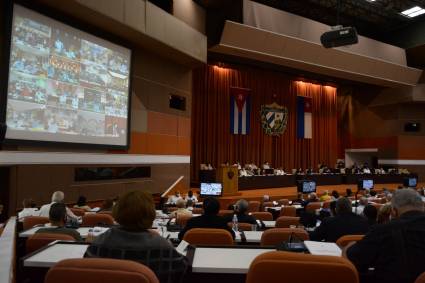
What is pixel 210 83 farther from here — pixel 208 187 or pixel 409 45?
pixel 409 45

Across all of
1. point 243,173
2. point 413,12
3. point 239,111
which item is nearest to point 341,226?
point 243,173

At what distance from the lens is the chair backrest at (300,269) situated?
1.43 metres

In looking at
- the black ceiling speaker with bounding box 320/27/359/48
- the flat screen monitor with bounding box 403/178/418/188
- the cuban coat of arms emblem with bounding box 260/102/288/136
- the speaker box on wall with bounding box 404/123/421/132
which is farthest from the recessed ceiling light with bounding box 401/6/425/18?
the black ceiling speaker with bounding box 320/27/359/48

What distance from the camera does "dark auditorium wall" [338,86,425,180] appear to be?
18.4 m

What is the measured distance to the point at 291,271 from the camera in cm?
147

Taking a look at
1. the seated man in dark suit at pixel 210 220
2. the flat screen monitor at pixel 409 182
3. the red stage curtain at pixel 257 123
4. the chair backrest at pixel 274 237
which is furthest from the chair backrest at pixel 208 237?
the red stage curtain at pixel 257 123

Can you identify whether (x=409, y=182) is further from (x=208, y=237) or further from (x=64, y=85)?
(x=208, y=237)

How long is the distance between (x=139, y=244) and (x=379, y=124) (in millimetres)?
19565

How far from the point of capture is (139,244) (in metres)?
1.72

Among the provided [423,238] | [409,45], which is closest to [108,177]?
[423,238]

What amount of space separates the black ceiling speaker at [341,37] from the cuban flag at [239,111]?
21.1 feet

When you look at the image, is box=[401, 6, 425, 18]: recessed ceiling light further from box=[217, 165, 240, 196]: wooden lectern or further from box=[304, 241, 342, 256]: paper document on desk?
box=[304, 241, 342, 256]: paper document on desk

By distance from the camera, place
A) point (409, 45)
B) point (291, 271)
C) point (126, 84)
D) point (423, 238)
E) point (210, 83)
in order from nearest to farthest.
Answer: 1. point (291, 271)
2. point (423, 238)
3. point (126, 84)
4. point (210, 83)
5. point (409, 45)

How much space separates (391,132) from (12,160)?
17222mm
